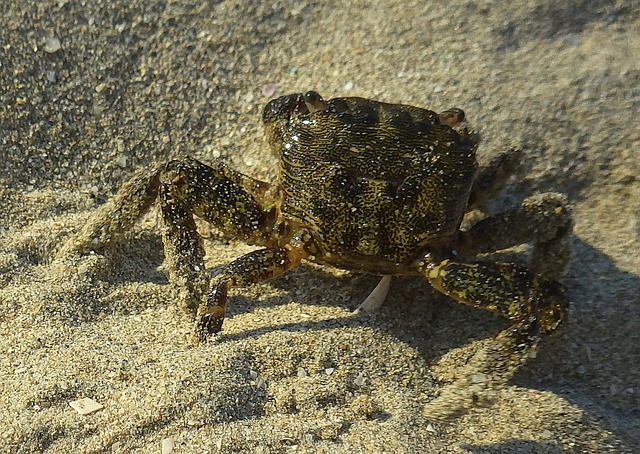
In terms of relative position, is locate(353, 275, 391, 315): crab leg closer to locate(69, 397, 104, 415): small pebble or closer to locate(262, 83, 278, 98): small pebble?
locate(69, 397, 104, 415): small pebble

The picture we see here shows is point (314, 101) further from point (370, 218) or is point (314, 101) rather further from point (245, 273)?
point (245, 273)

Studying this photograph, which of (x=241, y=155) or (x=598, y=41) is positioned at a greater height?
(x=598, y=41)

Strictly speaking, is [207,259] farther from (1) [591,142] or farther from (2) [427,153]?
(1) [591,142]

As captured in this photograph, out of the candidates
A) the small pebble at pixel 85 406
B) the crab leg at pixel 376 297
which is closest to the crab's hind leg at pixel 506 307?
the crab leg at pixel 376 297

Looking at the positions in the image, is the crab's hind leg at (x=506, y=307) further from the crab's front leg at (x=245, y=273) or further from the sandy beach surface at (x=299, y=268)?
the crab's front leg at (x=245, y=273)

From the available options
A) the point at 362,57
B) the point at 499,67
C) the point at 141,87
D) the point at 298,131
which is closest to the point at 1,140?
the point at 141,87

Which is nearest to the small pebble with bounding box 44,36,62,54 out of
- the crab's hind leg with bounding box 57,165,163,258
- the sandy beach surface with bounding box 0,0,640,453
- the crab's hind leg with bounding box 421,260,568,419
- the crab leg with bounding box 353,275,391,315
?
the sandy beach surface with bounding box 0,0,640,453

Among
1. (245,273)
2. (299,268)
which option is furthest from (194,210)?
(299,268)

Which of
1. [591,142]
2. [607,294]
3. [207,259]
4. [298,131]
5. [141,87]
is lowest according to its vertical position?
[607,294]
